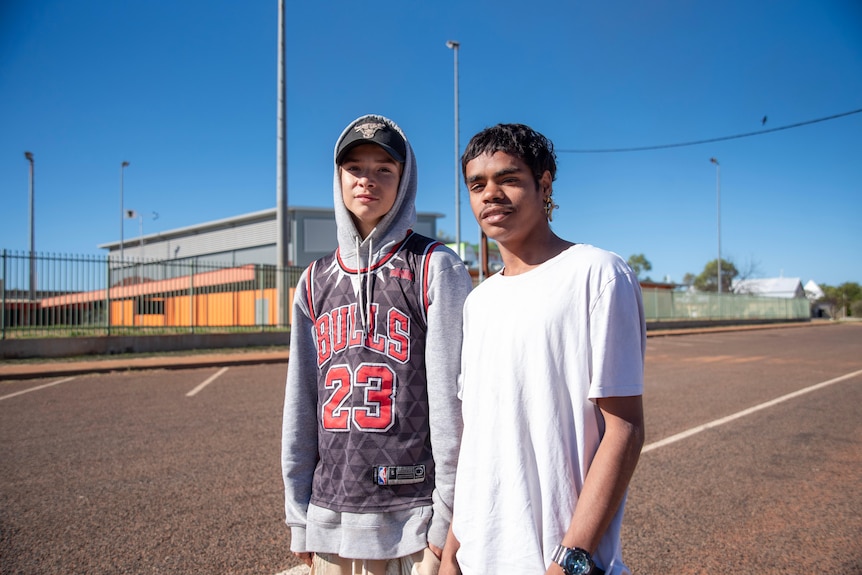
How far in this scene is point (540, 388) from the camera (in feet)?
4.42

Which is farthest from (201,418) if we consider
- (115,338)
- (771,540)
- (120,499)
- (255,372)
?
(115,338)

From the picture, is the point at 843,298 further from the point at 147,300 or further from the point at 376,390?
the point at 376,390

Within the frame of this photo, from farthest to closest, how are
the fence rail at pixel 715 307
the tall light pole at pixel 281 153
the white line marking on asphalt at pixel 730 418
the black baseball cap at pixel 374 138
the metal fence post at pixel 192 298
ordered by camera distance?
the fence rail at pixel 715 307
the tall light pole at pixel 281 153
the metal fence post at pixel 192 298
the white line marking on asphalt at pixel 730 418
the black baseball cap at pixel 374 138

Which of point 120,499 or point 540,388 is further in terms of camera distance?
point 120,499

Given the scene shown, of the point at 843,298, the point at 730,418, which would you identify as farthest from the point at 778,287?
the point at 730,418

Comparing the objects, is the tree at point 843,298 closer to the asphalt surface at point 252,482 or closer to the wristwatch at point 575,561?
the asphalt surface at point 252,482

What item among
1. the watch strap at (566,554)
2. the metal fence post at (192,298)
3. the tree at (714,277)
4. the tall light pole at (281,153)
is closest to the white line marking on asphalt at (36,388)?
the metal fence post at (192,298)

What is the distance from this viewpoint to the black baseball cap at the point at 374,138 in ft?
5.85

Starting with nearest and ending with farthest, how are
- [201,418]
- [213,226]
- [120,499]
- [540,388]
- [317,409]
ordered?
[540,388]
[317,409]
[120,499]
[201,418]
[213,226]

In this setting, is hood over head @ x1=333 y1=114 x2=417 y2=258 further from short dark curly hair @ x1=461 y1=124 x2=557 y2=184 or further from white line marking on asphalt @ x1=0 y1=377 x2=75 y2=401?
white line marking on asphalt @ x1=0 y1=377 x2=75 y2=401

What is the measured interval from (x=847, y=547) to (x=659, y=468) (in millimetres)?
1643

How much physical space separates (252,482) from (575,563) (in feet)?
12.5

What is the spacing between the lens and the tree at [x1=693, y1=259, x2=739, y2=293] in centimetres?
7900

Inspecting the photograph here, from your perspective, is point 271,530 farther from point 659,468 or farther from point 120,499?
point 659,468
